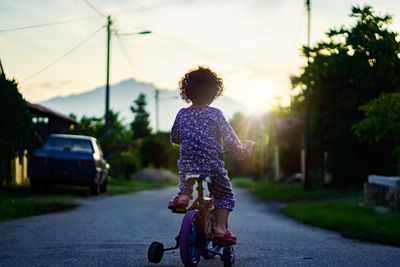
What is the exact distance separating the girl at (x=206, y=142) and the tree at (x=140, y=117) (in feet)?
312

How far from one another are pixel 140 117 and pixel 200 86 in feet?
328

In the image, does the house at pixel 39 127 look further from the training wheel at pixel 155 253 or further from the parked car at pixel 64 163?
the training wheel at pixel 155 253

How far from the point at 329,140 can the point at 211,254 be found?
23829 millimetres

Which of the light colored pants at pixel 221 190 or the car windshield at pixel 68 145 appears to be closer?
the light colored pants at pixel 221 190

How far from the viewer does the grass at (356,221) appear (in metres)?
10.5

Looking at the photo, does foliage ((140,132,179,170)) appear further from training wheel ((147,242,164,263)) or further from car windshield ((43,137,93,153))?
training wheel ((147,242,164,263))

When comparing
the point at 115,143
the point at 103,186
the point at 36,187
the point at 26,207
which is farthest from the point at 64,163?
the point at 115,143

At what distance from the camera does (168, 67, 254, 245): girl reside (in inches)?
247

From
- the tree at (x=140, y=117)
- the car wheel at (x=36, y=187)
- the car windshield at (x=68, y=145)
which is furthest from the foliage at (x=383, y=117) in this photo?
the tree at (x=140, y=117)

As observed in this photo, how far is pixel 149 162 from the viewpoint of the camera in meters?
64.4

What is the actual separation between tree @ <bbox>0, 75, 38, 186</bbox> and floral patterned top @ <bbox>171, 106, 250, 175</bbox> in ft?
44.8

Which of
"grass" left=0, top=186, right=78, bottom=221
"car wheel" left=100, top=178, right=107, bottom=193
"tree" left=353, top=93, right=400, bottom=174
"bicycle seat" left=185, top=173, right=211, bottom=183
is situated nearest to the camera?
"bicycle seat" left=185, top=173, right=211, bottom=183

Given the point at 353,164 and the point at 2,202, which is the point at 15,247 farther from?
the point at 353,164

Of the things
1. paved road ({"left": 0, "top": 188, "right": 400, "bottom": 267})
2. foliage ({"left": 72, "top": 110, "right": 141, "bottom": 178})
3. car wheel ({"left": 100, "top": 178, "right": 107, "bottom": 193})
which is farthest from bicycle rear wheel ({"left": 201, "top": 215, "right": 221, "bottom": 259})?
foliage ({"left": 72, "top": 110, "right": 141, "bottom": 178})
